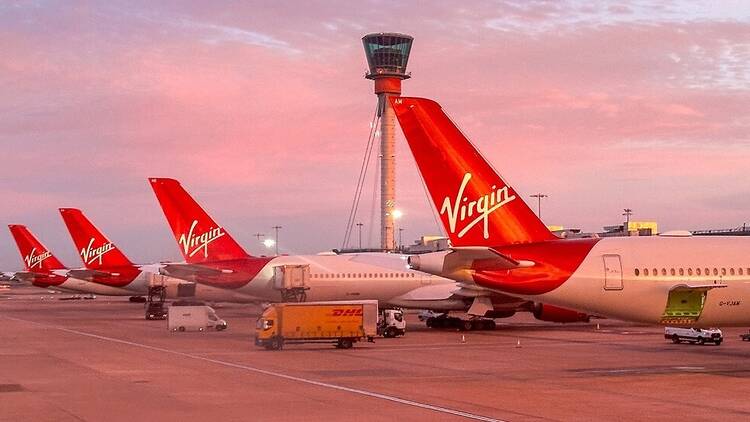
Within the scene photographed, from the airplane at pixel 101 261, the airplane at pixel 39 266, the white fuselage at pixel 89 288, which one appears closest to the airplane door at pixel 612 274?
the airplane at pixel 101 261

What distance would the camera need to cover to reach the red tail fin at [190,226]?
225 feet

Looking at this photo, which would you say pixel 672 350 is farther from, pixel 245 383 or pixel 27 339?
pixel 27 339

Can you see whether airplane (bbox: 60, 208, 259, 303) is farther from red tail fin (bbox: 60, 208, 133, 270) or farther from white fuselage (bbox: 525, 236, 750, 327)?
white fuselage (bbox: 525, 236, 750, 327)

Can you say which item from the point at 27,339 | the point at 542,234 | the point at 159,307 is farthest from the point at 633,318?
the point at 159,307

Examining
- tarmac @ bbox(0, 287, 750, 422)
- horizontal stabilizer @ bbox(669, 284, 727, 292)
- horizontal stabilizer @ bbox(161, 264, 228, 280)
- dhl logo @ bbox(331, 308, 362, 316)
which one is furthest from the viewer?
horizontal stabilizer @ bbox(161, 264, 228, 280)

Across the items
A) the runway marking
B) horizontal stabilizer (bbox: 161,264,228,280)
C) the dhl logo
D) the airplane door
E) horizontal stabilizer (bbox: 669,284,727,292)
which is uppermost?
horizontal stabilizer (bbox: 161,264,228,280)

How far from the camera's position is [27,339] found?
57.9 meters

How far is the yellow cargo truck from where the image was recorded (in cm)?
4859

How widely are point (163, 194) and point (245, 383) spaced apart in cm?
3746

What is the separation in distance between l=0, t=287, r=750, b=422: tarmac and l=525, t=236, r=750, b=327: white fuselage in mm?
2355

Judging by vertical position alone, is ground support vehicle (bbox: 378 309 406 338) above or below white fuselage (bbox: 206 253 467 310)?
below

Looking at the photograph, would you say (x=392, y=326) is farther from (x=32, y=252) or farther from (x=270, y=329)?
(x=32, y=252)

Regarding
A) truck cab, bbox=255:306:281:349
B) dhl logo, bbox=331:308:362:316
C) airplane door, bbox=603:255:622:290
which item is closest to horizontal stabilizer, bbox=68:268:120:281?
truck cab, bbox=255:306:281:349

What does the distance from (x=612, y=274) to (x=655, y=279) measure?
1845mm
